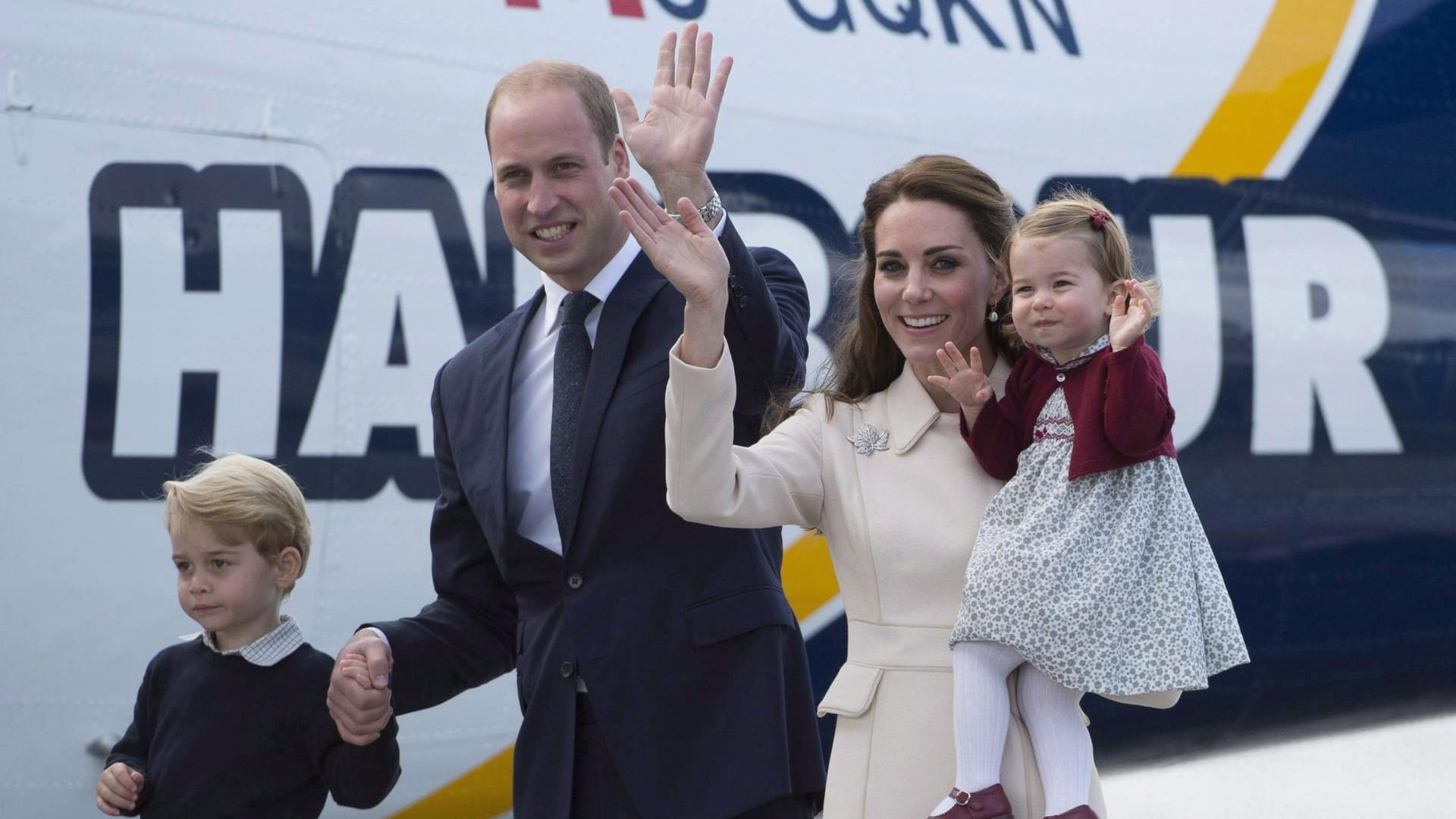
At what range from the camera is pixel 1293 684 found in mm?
4340

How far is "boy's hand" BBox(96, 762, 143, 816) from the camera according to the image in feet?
8.87

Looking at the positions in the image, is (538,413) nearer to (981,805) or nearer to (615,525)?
(615,525)

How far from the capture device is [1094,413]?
210 cm

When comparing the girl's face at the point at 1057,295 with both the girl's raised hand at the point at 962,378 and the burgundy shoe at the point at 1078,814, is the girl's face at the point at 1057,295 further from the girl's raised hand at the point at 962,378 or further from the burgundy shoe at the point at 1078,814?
the burgundy shoe at the point at 1078,814

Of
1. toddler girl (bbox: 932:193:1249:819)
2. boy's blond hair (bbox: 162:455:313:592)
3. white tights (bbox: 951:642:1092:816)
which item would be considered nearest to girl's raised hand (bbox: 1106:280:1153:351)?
toddler girl (bbox: 932:193:1249:819)

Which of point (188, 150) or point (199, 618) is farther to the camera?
point (188, 150)

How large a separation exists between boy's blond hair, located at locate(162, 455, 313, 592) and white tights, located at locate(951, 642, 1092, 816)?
1.48 m

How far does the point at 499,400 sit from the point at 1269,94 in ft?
10.3

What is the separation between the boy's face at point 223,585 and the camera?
9.17ft

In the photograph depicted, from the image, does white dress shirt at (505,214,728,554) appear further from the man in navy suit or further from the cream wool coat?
the cream wool coat

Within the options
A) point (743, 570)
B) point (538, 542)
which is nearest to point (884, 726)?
point (743, 570)

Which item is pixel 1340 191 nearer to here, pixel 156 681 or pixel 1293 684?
pixel 1293 684

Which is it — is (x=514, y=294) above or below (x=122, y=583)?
above

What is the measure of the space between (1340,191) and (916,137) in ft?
4.66
